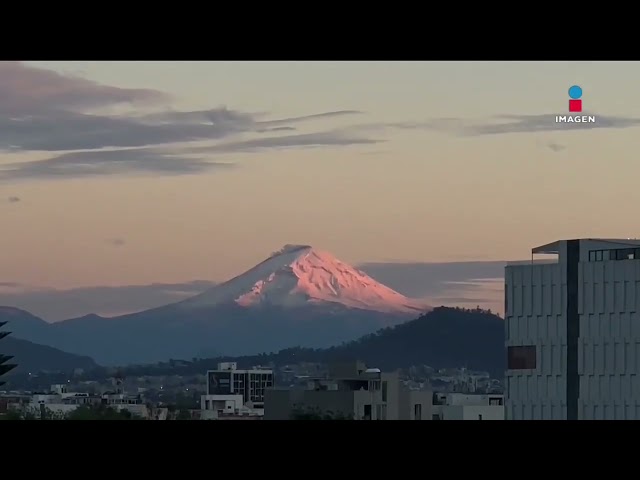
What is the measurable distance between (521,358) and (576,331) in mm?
2270

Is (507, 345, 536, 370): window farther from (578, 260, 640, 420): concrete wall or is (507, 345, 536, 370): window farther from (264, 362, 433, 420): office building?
(264, 362, 433, 420): office building

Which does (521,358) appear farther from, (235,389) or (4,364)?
(235,389)

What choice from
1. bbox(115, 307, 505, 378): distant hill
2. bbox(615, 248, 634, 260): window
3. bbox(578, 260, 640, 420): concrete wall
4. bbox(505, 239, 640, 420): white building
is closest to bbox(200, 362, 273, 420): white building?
bbox(115, 307, 505, 378): distant hill

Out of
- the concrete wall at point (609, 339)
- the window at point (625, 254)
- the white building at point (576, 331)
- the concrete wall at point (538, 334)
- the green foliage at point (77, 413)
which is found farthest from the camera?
the concrete wall at point (538, 334)

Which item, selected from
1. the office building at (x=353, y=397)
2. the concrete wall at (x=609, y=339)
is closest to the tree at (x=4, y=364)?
the office building at (x=353, y=397)

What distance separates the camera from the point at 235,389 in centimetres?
6600

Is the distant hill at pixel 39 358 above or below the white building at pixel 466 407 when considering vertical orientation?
above

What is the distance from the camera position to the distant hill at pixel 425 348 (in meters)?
62.7

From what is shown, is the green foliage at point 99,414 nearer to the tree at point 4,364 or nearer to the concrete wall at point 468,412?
the tree at point 4,364

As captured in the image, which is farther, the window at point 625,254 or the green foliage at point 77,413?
the window at point 625,254

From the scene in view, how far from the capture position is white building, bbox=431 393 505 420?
49.5 metres

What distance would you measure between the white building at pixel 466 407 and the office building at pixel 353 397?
0.90 meters

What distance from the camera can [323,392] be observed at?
46.5 metres
